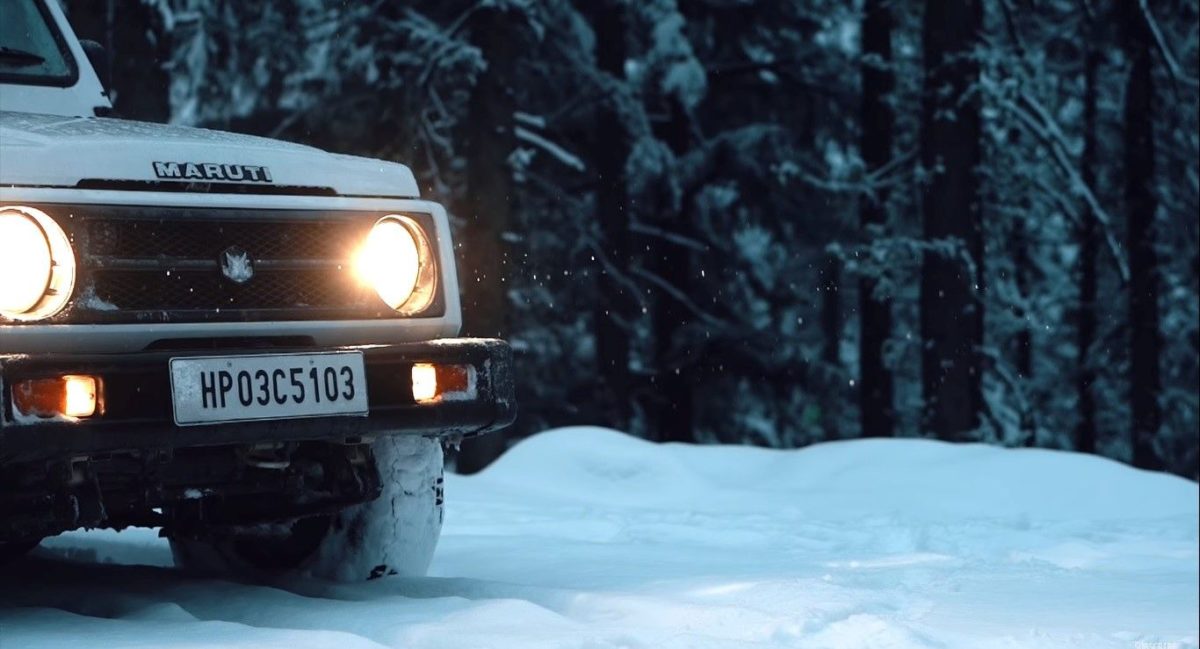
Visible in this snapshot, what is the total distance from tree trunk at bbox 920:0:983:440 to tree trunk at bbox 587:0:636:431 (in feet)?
17.1

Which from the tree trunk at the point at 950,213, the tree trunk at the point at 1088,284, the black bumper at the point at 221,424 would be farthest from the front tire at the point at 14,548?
the tree trunk at the point at 1088,284

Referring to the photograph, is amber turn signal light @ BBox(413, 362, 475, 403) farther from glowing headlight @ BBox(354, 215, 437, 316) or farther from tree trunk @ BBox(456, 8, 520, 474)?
tree trunk @ BBox(456, 8, 520, 474)

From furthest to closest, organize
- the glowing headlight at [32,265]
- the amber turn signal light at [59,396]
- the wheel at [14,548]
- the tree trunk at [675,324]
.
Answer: the tree trunk at [675,324] → the wheel at [14,548] → the glowing headlight at [32,265] → the amber turn signal light at [59,396]

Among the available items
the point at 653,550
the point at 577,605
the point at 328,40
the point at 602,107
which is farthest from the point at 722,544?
the point at 602,107

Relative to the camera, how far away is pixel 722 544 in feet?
19.9

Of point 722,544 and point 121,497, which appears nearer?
point 121,497

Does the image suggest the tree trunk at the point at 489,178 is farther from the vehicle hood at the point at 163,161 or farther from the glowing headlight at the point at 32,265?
the glowing headlight at the point at 32,265

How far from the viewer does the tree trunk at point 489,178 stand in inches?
529

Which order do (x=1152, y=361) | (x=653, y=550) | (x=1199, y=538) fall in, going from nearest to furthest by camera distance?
(x=653, y=550) < (x=1199, y=538) < (x=1152, y=361)

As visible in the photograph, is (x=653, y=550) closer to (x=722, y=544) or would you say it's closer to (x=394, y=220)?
(x=722, y=544)

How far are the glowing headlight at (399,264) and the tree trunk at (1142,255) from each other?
1431 cm

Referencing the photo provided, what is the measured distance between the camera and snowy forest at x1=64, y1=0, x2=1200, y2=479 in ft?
43.0

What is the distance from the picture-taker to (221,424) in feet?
12.8

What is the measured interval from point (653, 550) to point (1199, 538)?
2.60 meters
